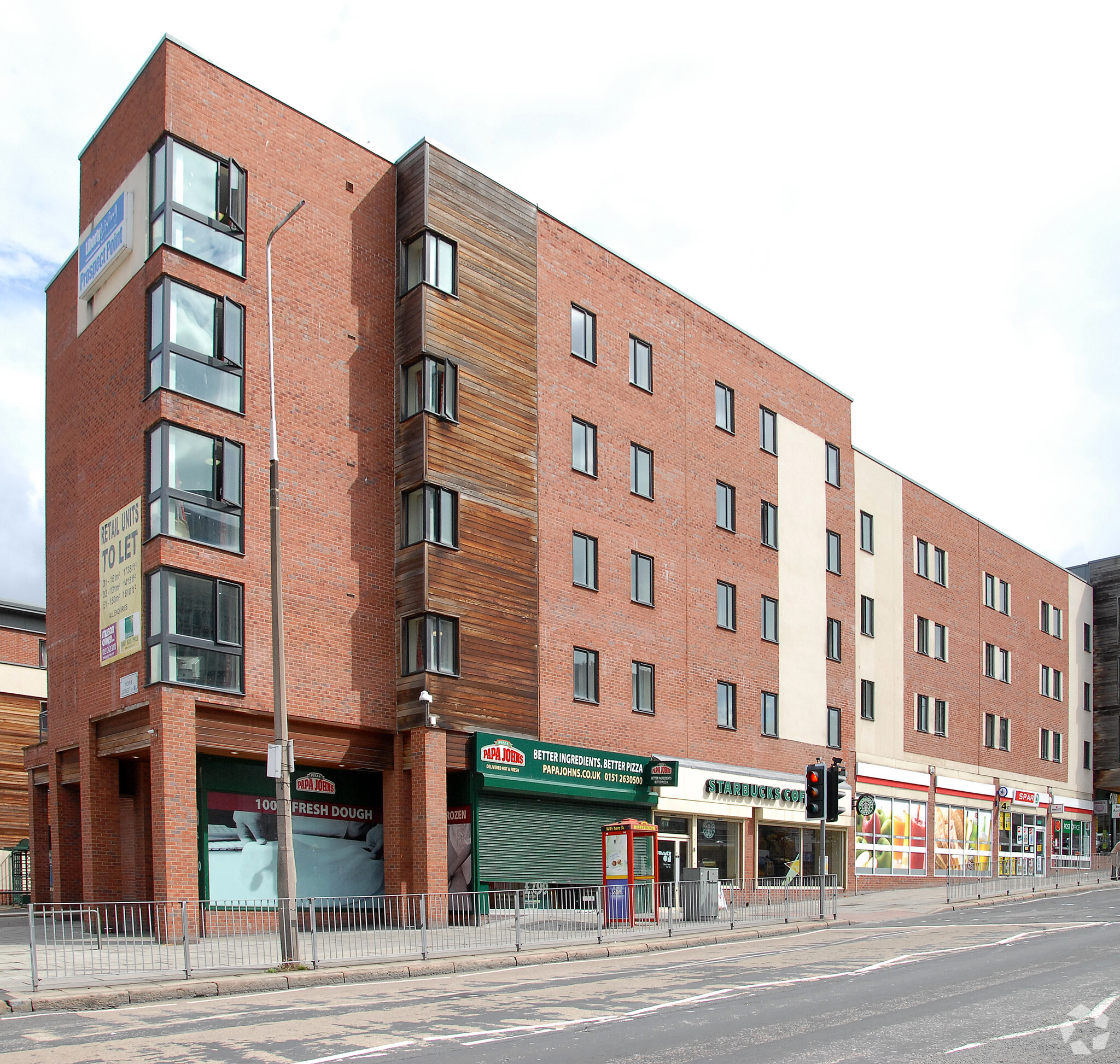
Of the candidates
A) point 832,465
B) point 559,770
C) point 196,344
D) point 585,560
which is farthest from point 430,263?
point 832,465

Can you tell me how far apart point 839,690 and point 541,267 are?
19014mm

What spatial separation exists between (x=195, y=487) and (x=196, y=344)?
3039 mm

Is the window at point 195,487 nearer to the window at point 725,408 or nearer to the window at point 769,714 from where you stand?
the window at point 725,408

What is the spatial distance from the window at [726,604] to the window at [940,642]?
1531cm

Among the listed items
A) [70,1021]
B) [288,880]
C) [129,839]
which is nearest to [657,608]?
[129,839]

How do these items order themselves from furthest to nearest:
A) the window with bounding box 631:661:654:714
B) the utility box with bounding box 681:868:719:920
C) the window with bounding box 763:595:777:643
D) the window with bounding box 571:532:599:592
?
the window with bounding box 763:595:777:643 < the window with bounding box 631:661:654:714 < the window with bounding box 571:532:599:592 < the utility box with bounding box 681:868:719:920

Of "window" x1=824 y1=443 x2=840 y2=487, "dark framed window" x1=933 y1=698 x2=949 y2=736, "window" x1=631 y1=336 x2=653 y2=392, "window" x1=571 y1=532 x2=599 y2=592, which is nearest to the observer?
"window" x1=571 y1=532 x2=599 y2=592

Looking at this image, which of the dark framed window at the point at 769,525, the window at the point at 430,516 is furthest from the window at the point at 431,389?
the dark framed window at the point at 769,525

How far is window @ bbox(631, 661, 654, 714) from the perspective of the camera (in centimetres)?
3331

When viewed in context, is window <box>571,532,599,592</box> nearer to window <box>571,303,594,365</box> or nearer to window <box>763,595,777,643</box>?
window <box>571,303,594,365</box>

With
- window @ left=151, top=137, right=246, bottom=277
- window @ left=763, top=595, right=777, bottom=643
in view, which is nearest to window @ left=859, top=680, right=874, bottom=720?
window @ left=763, top=595, right=777, bottom=643

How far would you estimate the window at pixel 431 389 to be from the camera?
28125 millimetres

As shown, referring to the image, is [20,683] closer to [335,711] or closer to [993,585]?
[335,711]

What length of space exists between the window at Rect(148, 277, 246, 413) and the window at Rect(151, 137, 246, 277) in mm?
902
